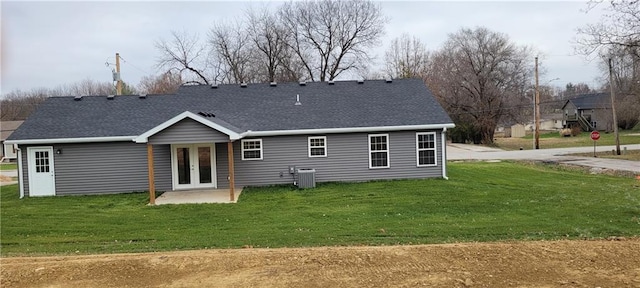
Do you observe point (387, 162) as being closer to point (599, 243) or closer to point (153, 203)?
Answer: point (153, 203)

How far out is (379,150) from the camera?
1812 centimetres

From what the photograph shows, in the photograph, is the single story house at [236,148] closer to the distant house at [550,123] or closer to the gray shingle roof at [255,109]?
the gray shingle roof at [255,109]

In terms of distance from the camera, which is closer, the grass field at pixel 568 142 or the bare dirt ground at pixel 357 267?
the bare dirt ground at pixel 357 267

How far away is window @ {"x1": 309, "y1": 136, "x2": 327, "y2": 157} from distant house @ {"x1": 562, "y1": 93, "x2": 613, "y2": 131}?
176 ft

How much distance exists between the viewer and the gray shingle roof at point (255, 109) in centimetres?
1786

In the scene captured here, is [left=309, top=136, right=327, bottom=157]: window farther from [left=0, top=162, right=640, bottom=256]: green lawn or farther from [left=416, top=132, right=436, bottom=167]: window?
[left=416, top=132, right=436, bottom=167]: window

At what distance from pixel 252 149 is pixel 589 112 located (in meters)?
65.5

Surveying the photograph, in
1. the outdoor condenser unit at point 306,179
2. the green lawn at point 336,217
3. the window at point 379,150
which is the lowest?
the green lawn at point 336,217

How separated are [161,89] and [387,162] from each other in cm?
3713

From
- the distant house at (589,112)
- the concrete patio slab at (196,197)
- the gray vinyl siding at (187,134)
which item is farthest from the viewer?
the distant house at (589,112)

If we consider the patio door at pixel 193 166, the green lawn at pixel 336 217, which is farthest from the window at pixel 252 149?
the green lawn at pixel 336 217

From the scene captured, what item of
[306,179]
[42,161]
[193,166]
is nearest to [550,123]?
[306,179]

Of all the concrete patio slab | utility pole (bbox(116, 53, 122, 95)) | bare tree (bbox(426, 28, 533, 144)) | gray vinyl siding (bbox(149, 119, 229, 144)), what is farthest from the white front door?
bare tree (bbox(426, 28, 533, 144))

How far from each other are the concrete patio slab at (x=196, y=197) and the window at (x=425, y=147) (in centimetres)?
697
